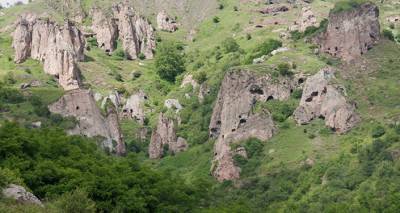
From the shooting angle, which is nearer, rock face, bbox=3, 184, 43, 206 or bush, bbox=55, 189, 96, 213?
rock face, bbox=3, 184, 43, 206

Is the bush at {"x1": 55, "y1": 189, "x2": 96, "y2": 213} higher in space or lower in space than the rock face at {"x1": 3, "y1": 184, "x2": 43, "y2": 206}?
lower

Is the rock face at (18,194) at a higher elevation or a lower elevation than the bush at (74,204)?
higher

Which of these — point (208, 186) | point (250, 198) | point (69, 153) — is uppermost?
point (69, 153)

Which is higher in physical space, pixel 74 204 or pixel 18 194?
pixel 18 194

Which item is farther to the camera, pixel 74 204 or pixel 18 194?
pixel 74 204

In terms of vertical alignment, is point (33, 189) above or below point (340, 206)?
above

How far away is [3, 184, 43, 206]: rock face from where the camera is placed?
9612 centimetres

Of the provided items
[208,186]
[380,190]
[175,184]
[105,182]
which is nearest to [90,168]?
[105,182]

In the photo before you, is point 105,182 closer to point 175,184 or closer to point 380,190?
point 175,184

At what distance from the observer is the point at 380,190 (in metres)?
177

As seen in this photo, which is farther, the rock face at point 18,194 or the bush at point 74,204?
the bush at point 74,204

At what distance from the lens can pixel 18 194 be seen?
97375 mm

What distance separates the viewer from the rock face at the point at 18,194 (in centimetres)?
9612

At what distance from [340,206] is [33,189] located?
213 ft
